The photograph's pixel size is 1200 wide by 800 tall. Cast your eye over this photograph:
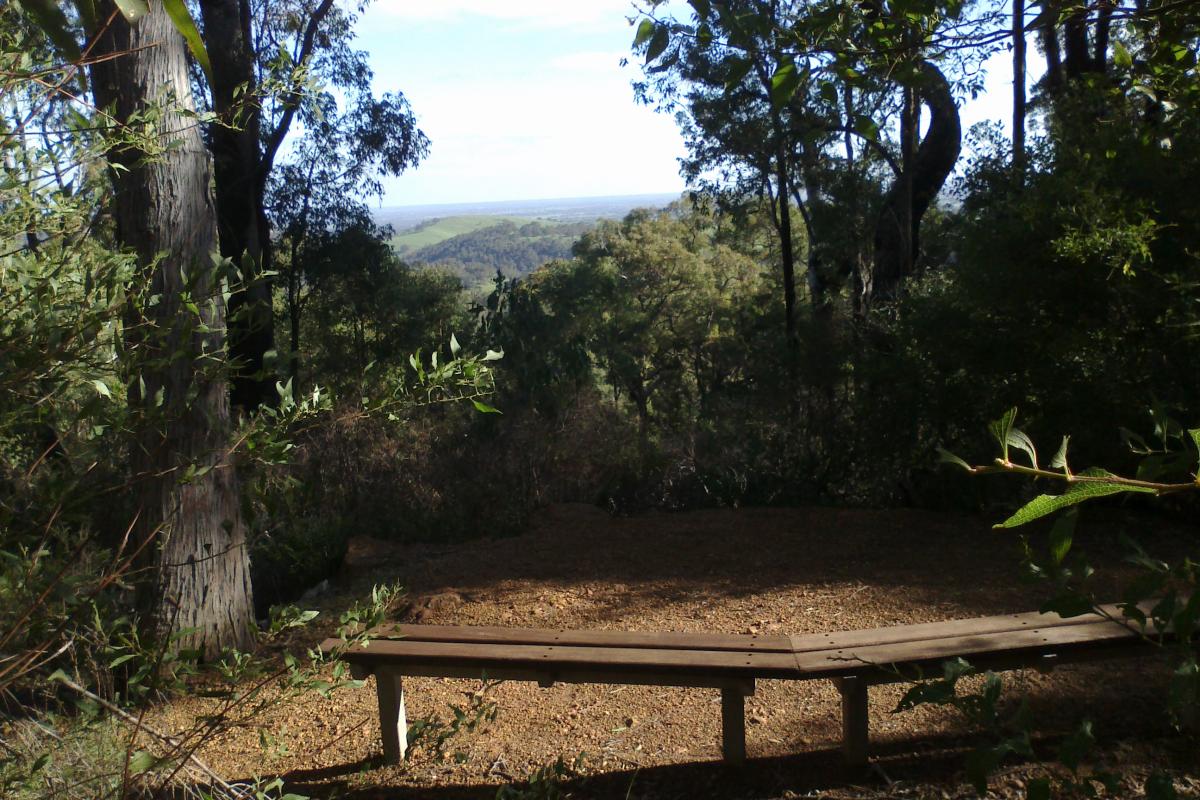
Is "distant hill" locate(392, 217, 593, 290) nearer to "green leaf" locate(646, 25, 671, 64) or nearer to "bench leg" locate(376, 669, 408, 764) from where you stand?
"bench leg" locate(376, 669, 408, 764)

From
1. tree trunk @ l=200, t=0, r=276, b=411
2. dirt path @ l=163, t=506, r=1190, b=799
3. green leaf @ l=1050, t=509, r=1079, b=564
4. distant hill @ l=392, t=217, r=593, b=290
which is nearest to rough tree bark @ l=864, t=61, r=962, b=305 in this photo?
dirt path @ l=163, t=506, r=1190, b=799

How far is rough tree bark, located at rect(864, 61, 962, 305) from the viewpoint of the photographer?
12.5 metres

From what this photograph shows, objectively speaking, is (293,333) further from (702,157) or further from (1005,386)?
(1005,386)

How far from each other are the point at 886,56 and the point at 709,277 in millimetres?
27729

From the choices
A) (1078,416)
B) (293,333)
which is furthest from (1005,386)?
(293,333)

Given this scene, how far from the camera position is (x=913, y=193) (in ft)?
43.2

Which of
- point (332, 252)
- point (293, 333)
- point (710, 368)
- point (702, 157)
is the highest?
point (702, 157)

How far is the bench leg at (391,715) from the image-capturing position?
3734mm

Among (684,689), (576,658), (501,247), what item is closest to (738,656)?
(576,658)

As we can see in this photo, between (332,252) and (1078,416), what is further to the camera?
(332,252)

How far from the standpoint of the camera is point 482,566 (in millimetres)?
6691

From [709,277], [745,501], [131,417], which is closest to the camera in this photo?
[131,417]

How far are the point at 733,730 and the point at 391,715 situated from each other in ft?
4.30

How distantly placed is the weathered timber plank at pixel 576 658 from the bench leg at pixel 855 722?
208mm
